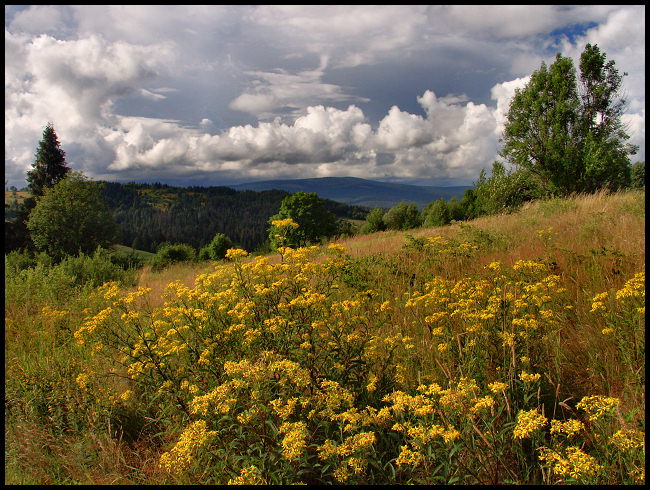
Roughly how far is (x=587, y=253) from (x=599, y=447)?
3.98 meters

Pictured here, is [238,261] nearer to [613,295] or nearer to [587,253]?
[613,295]

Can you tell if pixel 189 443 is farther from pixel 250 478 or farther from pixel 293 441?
pixel 293 441

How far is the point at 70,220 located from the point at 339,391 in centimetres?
3699

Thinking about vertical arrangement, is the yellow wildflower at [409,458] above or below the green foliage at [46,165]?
below

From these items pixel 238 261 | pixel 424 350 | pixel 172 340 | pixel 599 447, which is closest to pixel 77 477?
pixel 172 340

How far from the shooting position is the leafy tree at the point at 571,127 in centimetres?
2388

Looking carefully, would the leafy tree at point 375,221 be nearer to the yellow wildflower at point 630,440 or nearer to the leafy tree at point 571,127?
the leafy tree at point 571,127

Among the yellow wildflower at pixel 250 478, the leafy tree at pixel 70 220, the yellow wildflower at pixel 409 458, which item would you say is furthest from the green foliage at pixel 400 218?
the yellow wildflower at pixel 250 478

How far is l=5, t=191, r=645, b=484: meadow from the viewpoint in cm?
218

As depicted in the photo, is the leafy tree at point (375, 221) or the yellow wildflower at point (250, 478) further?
the leafy tree at point (375, 221)

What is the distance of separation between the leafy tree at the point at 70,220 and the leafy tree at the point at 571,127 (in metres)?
35.5

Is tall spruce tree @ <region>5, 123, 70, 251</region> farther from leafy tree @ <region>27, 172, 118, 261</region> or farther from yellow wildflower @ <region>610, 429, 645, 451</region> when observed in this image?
yellow wildflower @ <region>610, 429, 645, 451</region>

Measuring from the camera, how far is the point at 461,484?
83.4 inches

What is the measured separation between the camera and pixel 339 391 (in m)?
2.54
